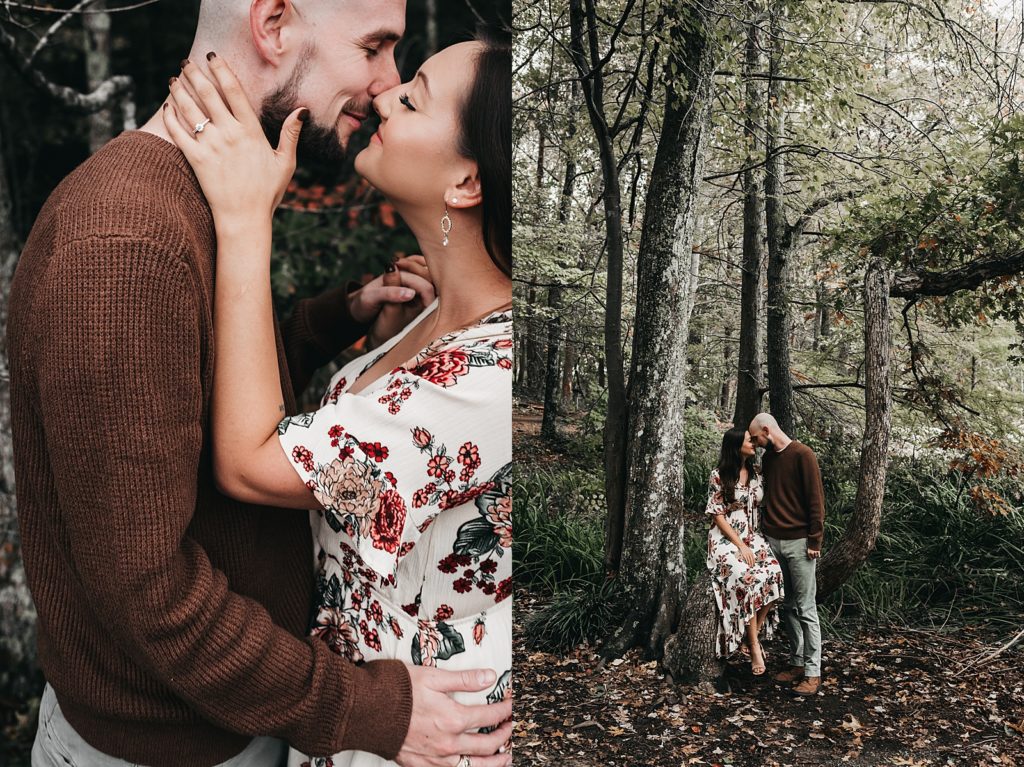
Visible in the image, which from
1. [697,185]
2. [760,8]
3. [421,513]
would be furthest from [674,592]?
[760,8]

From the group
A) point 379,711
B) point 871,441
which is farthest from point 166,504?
point 871,441

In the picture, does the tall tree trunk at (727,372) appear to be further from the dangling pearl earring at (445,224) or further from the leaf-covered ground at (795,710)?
the dangling pearl earring at (445,224)

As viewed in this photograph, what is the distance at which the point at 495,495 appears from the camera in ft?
3.99

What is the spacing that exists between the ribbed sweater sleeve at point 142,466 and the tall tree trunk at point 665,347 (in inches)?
53.0

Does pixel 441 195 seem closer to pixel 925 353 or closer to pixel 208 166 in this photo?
pixel 208 166

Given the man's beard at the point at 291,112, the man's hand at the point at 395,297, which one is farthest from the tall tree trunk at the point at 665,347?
the man's beard at the point at 291,112

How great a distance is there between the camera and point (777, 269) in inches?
78.0

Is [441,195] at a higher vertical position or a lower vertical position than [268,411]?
higher

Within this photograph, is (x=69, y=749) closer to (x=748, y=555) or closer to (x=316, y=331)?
(x=316, y=331)

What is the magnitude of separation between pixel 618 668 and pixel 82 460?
5.62 feet

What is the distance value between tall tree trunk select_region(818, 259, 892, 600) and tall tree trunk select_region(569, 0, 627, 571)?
54 centimetres

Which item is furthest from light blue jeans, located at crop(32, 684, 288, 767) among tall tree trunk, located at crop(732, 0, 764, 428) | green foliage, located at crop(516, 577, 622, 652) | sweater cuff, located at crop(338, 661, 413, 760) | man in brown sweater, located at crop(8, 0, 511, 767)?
tall tree trunk, located at crop(732, 0, 764, 428)

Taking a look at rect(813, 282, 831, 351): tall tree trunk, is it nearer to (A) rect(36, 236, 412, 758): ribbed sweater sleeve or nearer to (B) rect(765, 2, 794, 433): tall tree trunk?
(B) rect(765, 2, 794, 433): tall tree trunk

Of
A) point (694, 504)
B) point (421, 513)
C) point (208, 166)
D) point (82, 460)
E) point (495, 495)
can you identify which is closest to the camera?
point (82, 460)
